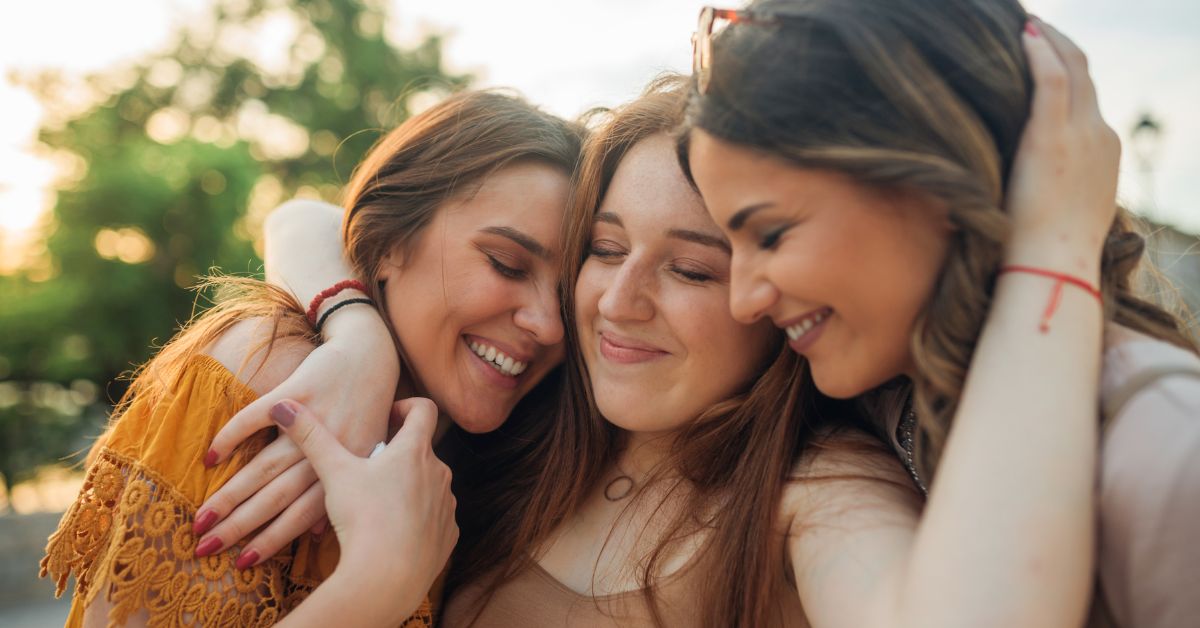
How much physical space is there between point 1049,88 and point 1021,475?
0.74 metres

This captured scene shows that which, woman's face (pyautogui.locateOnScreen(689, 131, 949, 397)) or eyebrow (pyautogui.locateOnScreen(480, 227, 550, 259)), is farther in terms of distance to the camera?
eyebrow (pyautogui.locateOnScreen(480, 227, 550, 259))

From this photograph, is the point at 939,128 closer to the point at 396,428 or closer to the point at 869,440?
the point at 869,440

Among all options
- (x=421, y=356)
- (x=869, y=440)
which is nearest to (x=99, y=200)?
(x=421, y=356)

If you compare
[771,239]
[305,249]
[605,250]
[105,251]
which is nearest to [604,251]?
[605,250]

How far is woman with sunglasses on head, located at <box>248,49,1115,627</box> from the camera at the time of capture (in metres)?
1.84

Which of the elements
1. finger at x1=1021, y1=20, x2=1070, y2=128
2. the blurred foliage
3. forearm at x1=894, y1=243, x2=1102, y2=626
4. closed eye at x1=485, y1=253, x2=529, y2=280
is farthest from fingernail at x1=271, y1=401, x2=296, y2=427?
the blurred foliage

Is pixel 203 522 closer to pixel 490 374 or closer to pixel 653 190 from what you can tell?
pixel 490 374

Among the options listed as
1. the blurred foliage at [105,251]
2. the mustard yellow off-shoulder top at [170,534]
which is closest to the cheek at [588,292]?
the mustard yellow off-shoulder top at [170,534]

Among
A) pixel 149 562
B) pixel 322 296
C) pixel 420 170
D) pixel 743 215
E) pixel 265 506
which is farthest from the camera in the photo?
pixel 420 170

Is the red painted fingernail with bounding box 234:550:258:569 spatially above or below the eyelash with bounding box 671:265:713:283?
below

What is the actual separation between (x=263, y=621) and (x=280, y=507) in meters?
0.28

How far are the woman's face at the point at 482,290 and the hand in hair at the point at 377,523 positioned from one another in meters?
0.44

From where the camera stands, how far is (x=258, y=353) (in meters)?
2.47

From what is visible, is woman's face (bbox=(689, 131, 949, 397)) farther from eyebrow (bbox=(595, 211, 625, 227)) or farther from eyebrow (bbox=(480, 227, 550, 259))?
eyebrow (bbox=(480, 227, 550, 259))
